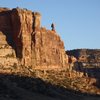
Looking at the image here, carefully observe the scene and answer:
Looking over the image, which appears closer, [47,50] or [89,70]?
[47,50]

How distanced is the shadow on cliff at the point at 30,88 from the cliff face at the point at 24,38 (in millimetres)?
9299

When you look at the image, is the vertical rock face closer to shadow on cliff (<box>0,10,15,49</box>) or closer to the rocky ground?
the rocky ground

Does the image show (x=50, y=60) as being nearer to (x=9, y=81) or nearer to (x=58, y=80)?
(x=58, y=80)

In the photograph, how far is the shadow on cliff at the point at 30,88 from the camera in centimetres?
9581

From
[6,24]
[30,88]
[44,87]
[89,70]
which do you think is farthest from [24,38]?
[89,70]

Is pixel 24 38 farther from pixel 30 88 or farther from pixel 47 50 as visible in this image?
pixel 30 88

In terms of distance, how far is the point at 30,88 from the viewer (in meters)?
107

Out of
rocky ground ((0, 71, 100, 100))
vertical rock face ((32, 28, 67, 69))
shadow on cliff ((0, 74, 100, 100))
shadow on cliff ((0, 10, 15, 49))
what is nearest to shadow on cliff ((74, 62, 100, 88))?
vertical rock face ((32, 28, 67, 69))

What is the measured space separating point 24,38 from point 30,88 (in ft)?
76.5

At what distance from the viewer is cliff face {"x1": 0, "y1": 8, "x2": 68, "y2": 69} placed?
12450 centimetres

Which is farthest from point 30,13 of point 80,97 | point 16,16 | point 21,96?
point 21,96

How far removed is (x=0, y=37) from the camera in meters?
123

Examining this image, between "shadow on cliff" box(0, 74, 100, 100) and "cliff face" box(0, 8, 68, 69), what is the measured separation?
9.30 metres

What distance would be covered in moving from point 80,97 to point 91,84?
3502cm
